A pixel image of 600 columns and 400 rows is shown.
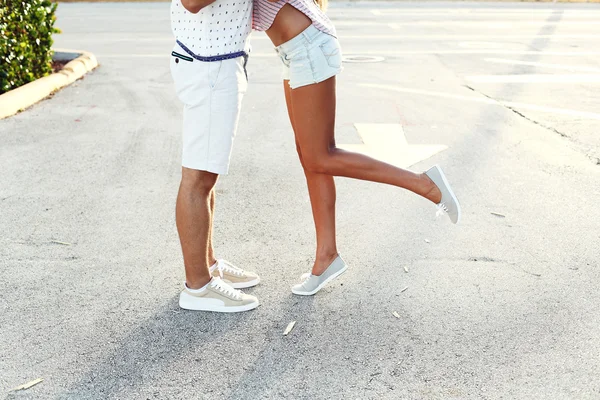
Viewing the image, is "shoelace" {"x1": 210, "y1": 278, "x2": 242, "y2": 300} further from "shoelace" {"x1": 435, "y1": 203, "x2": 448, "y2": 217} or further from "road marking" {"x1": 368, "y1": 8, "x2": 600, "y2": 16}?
"road marking" {"x1": 368, "y1": 8, "x2": 600, "y2": 16}

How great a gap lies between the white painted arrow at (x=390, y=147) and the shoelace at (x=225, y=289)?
2.23 m

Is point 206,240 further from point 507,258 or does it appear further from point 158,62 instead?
point 158,62

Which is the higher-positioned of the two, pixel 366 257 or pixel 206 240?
pixel 206 240

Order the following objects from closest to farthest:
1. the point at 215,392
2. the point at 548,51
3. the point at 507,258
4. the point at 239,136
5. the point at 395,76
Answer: the point at 215,392 < the point at 507,258 < the point at 239,136 < the point at 395,76 < the point at 548,51

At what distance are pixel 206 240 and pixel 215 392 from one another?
31.5 inches

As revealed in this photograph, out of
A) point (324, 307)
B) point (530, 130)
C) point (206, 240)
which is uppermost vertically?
point (206, 240)

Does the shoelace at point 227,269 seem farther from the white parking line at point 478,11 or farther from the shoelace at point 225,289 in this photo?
the white parking line at point 478,11

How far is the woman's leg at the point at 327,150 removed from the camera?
3.04m

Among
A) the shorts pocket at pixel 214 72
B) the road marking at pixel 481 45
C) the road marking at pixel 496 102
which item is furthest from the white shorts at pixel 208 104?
the road marking at pixel 481 45

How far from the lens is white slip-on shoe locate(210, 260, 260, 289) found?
3.40 m

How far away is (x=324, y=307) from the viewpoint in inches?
126

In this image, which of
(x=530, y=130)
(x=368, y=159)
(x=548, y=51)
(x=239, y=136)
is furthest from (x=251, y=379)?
(x=548, y=51)

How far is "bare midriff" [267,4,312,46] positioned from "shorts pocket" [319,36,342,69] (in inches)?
4.5

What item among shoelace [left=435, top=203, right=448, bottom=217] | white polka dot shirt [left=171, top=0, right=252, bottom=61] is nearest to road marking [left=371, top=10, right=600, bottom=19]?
shoelace [left=435, top=203, right=448, bottom=217]
